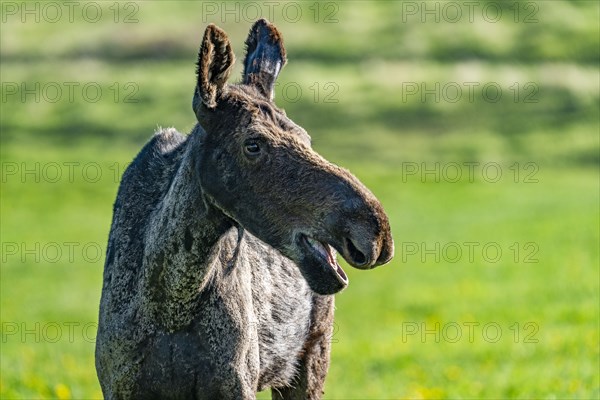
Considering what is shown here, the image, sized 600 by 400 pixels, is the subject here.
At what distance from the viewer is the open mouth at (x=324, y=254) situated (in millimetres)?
4871

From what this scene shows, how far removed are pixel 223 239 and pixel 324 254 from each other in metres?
1.01

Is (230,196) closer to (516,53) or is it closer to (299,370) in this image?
(299,370)

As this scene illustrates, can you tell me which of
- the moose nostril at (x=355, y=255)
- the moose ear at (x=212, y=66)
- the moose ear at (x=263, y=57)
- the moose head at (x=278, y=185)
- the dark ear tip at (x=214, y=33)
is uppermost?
the moose ear at (x=263, y=57)

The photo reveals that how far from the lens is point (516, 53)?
57.3m

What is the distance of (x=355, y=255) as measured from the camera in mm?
4676

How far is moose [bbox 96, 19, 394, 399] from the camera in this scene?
4.90m

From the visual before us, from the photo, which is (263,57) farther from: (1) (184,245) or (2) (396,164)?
(2) (396,164)

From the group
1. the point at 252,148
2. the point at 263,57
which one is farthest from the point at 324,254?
the point at 263,57

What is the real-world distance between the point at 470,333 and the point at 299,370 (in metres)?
7.63

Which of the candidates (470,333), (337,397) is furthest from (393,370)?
(470,333)

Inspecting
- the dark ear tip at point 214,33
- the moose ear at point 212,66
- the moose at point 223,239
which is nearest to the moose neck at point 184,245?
the moose at point 223,239

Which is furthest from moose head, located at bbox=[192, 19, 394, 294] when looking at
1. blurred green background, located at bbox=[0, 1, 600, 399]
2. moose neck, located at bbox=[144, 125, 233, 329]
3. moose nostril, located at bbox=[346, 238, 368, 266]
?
blurred green background, located at bbox=[0, 1, 600, 399]

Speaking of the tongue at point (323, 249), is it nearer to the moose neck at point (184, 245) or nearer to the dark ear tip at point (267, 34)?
the moose neck at point (184, 245)

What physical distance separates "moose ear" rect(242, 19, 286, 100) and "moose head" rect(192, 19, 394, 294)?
17 centimetres
